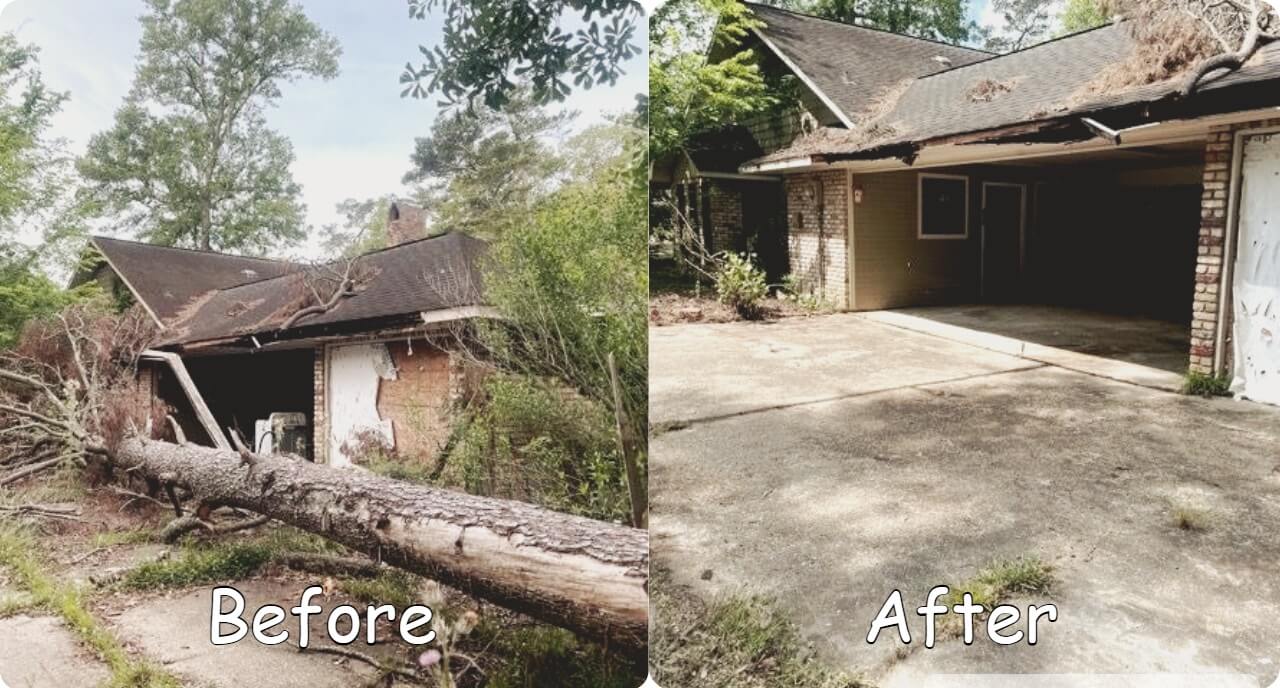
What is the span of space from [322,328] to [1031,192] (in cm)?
787

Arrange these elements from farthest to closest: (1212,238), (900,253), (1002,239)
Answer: (1002,239) < (900,253) < (1212,238)

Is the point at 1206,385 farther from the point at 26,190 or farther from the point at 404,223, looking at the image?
the point at 26,190

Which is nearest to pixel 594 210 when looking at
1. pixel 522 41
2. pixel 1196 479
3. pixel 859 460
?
pixel 522 41

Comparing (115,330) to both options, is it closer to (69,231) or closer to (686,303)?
(69,231)

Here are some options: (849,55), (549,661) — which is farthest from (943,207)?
(549,661)

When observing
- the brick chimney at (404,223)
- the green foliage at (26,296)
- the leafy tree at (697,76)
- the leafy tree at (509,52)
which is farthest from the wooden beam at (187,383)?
the leafy tree at (697,76)

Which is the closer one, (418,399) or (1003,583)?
(418,399)

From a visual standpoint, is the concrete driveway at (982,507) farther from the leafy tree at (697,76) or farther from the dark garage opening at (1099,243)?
the dark garage opening at (1099,243)

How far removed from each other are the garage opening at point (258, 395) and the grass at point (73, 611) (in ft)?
1.14

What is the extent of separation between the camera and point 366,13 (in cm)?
150

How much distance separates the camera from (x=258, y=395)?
1.53 m

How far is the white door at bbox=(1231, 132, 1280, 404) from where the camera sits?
314cm

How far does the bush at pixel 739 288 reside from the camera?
607 centimetres

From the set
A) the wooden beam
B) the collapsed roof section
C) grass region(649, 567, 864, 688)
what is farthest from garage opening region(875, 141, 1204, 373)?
the wooden beam
